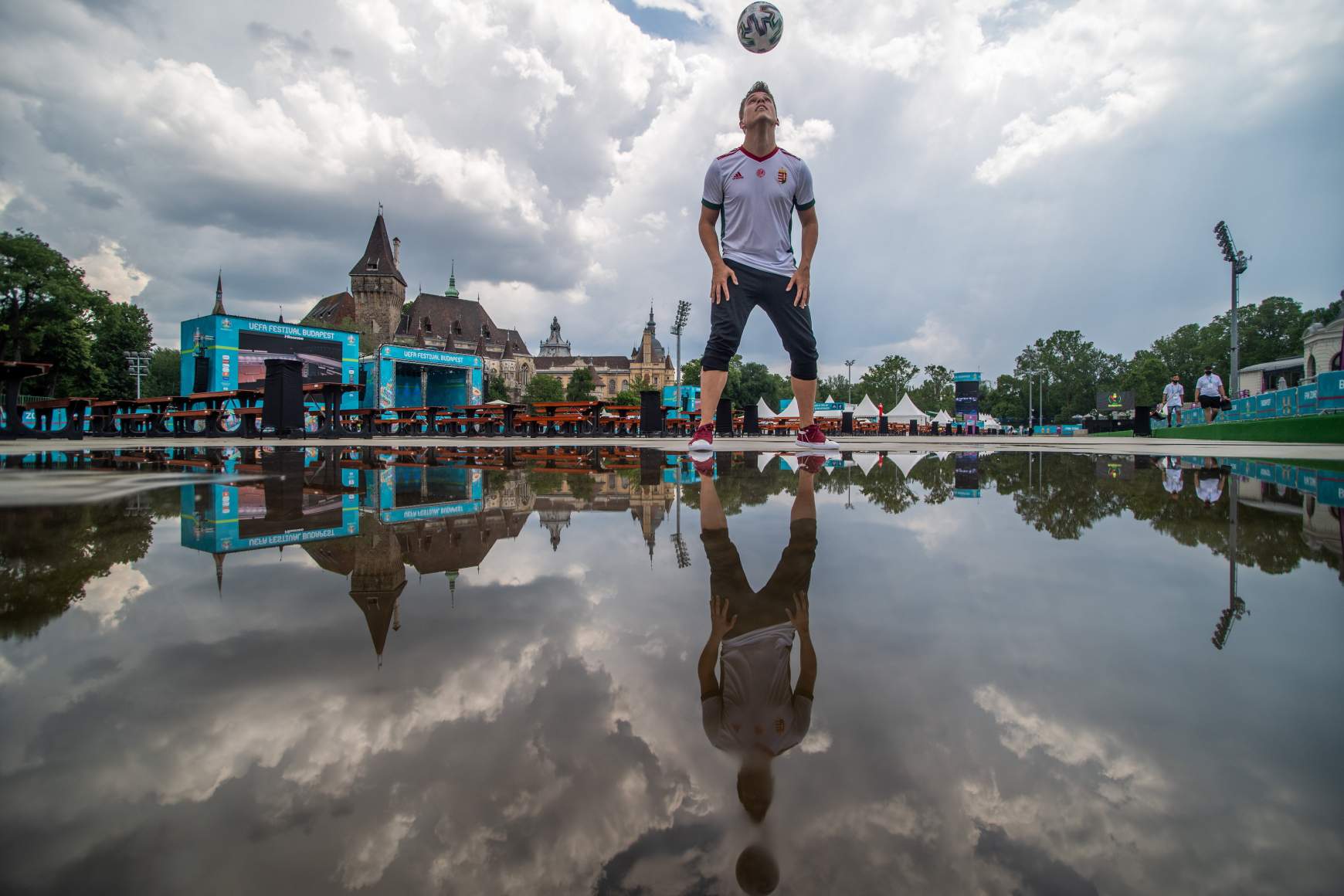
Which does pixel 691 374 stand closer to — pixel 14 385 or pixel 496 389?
pixel 496 389

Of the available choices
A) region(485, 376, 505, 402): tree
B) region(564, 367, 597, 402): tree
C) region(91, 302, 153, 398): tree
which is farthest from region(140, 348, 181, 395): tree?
region(564, 367, 597, 402): tree

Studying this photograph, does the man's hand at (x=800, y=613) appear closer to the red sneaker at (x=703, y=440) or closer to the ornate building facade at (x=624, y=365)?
the red sneaker at (x=703, y=440)

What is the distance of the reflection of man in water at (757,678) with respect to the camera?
58 cm

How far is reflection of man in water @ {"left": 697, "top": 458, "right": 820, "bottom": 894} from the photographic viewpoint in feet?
1.89

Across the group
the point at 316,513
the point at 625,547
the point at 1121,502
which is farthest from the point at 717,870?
the point at 1121,502

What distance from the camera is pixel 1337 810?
51 cm

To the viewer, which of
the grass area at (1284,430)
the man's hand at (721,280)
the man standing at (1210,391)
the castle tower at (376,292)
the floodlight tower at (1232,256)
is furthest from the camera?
the castle tower at (376,292)

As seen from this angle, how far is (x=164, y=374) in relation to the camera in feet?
240

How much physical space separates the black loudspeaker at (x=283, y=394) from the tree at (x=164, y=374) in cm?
6459

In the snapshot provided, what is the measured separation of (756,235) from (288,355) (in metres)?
54.7

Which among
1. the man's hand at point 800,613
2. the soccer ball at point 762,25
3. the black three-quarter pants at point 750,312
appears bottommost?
the man's hand at point 800,613

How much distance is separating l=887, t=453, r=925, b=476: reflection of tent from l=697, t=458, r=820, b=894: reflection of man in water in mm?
2965

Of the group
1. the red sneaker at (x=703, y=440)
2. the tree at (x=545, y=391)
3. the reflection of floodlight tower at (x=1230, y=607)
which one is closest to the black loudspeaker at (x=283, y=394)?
the red sneaker at (x=703, y=440)

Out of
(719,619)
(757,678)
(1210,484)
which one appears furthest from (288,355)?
(757,678)
